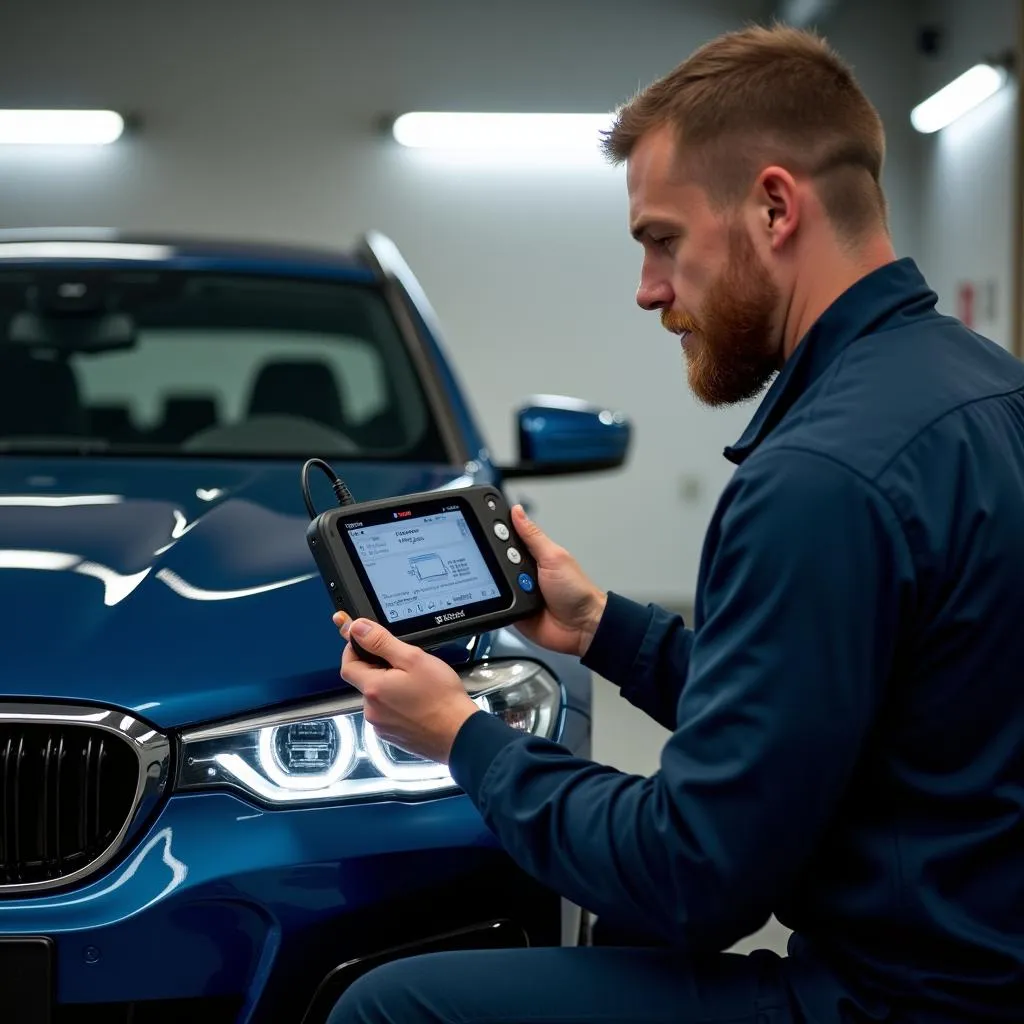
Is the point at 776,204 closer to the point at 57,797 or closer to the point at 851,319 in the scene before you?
the point at 851,319

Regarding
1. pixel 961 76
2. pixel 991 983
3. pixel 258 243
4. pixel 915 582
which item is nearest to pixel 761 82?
pixel 915 582

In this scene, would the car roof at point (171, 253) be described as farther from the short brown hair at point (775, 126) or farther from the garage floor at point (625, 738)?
the short brown hair at point (775, 126)

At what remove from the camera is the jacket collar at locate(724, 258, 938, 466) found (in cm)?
114

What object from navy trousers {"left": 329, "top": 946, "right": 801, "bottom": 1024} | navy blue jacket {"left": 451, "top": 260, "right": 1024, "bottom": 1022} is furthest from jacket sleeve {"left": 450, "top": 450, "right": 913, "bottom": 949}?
navy trousers {"left": 329, "top": 946, "right": 801, "bottom": 1024}

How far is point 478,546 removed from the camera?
151cm

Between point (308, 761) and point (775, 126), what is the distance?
2.46ft

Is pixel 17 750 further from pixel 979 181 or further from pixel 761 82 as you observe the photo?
pixel 979 181

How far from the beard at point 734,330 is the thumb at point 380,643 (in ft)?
1.17

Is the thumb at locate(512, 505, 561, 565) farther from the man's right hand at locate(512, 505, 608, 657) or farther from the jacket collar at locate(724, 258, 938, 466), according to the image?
the jacket collar at locate(724, 258, 938, 466)

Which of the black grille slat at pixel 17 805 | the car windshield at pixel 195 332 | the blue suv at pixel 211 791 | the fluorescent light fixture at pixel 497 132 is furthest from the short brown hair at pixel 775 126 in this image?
the fluorescent light fixture at pixel 497 132

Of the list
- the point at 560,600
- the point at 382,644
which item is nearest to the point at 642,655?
the point at 560,600

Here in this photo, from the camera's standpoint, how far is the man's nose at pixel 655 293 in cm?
124

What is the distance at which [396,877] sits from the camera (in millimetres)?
1353

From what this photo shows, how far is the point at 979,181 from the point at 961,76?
538 mm
